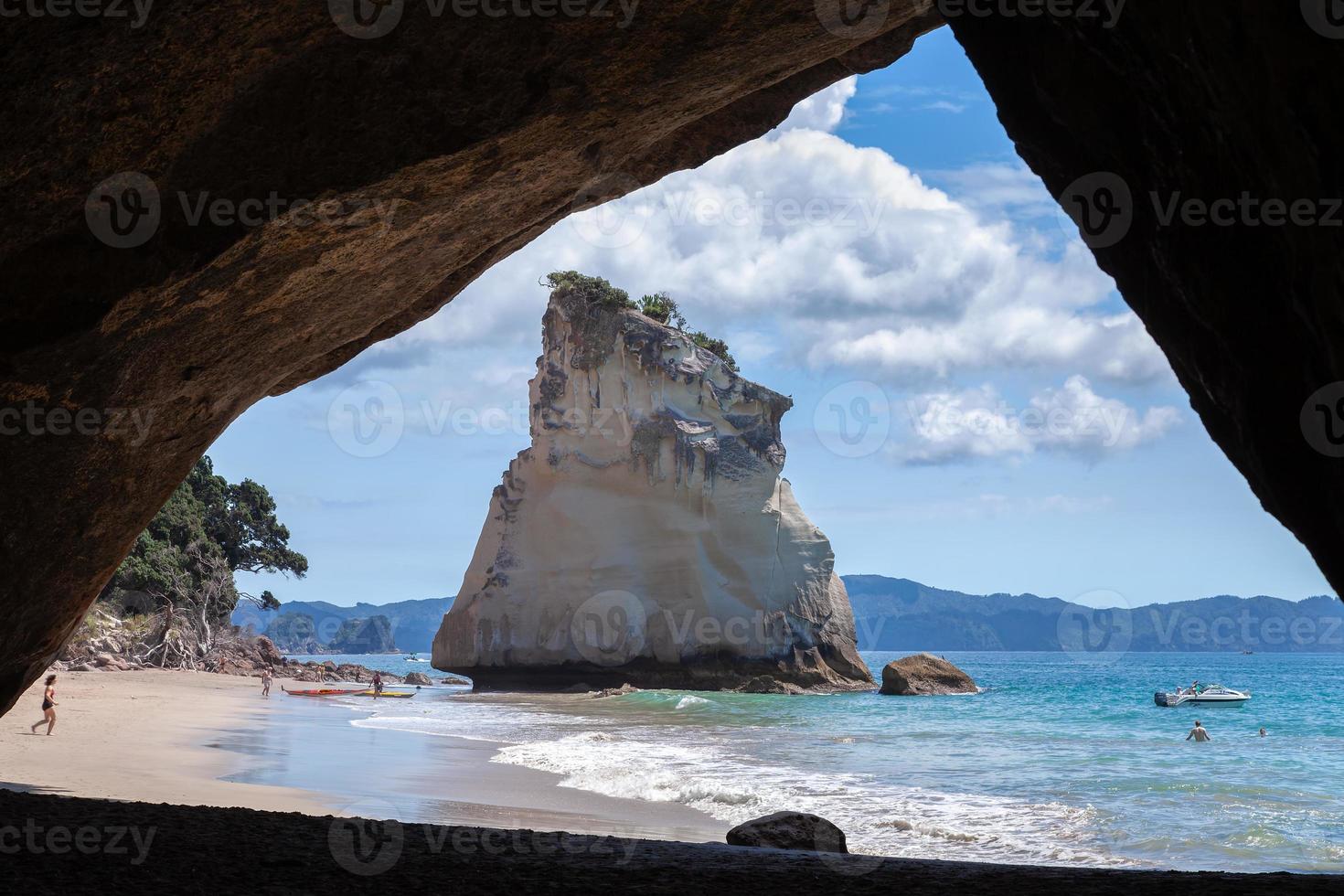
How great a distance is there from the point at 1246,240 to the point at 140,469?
6.66 m

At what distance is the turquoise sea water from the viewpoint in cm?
1088

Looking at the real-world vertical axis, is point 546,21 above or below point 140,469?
above

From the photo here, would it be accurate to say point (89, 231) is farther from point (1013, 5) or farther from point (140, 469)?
point (1013, 5)

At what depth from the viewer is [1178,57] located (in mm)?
3805

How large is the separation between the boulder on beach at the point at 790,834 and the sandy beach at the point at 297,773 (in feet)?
8.63

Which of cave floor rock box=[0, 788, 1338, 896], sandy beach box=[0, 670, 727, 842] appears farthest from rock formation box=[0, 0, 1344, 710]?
sandy beach box=[0, 670, 727, 842]

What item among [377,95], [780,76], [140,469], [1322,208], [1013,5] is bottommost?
[140,469]

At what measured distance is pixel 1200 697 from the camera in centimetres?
4694

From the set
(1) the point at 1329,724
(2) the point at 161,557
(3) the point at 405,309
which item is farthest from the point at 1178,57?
(2) the point at 161,557

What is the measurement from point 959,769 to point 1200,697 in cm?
3557

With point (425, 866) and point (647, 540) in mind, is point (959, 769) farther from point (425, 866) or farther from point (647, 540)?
point (647, 540)

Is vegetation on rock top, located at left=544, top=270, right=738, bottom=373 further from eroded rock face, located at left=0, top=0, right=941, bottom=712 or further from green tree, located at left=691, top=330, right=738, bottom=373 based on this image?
eroded rock face, located at left=0, top=0, right=941, bottom=712

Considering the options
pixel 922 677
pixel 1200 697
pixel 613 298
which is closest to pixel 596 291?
pixel 613 298

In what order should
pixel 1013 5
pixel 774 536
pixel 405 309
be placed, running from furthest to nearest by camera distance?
pixel 774 536, pixel 405 309, pixel 1013 5
